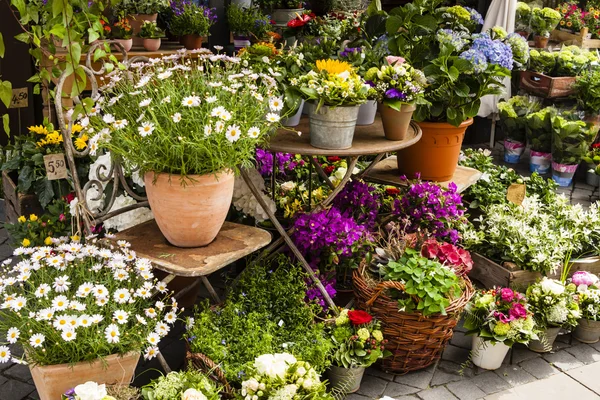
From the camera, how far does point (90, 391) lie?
242 centimetres

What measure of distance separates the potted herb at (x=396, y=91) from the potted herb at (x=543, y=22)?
16.9 feet

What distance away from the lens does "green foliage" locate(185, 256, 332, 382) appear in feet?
9.69

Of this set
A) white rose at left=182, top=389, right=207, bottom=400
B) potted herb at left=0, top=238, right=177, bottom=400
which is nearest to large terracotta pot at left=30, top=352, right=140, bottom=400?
potted herb at left=0, top=238, right=177, bottom=400

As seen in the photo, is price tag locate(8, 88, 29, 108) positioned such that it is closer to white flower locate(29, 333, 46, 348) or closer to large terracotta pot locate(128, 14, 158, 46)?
large terracotta pot locate(128, 14, 158, 46)

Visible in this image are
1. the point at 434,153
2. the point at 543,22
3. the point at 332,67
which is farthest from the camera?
the point at 543,22

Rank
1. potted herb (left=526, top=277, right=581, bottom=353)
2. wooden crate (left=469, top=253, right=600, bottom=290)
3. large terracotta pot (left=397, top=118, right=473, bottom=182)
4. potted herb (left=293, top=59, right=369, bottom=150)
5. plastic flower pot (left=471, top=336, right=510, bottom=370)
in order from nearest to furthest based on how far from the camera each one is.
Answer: potted herb (left=293, top=59, right=369, bottom=150) → plastic flower pot (left=471, top=336, right=510, bottom=370) → potted herb (left=526, top=277, right=581, bottom=353) → wooden crate (left=469, top=253, right=600, bottom=290) → large terracotta pot (left=397, top=118, right=473, bottom=182)

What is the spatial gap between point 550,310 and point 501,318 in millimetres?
358

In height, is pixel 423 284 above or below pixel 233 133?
below

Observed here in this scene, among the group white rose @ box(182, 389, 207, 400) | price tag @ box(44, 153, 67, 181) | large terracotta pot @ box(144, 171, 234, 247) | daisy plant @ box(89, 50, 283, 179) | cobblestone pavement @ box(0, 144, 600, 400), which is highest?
daisy plant @ box(89, 50, 283, 179)

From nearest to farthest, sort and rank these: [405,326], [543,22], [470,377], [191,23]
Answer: [405,326] < [470,377] < [191,23] < [543,22]

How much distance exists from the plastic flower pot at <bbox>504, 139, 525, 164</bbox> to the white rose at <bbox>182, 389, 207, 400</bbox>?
5627 mm

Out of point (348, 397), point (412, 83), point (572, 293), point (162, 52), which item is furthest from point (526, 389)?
point (162, 52)

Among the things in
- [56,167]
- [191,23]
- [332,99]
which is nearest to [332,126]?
[332,99]

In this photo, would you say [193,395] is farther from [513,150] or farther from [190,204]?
[513,150]
